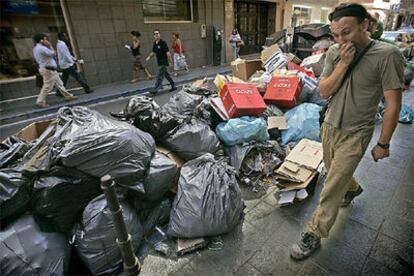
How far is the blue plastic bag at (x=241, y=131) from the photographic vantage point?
2.70 metres

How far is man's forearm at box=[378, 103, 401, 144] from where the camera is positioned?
138 cm

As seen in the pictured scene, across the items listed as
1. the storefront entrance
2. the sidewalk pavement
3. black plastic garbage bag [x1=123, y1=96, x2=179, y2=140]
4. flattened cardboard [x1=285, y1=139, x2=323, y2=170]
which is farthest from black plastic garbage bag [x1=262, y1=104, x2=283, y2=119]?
the storefront entrance

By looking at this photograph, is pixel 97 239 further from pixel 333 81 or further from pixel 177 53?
pixel 177 53

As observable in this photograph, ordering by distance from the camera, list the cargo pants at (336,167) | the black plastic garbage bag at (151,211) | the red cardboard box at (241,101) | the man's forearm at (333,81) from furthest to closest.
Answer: the red cardboard box at (241,101)
the black plastic garbage bag at (151,211)
the cargo pants at (336,167)
the man's forearm at (333,81)

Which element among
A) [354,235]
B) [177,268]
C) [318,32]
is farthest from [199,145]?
[318,32]

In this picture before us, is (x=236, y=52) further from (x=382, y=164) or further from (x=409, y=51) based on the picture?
(x=382, y=164)

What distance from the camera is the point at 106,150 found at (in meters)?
1.71

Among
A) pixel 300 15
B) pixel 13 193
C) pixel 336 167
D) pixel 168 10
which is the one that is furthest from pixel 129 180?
pixel 300 15

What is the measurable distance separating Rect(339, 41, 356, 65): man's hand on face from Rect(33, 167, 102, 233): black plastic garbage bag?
1821mm

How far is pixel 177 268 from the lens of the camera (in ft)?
5.72

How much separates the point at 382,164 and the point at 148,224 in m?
2.81

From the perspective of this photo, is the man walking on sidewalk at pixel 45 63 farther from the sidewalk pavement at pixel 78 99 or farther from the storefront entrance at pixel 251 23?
the storefront entrance at pixel 251 23

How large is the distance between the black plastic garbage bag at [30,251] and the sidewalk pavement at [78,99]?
4932mm

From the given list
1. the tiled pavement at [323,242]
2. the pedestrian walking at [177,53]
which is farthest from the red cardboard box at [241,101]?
the pedestrian walking at [177,53]
